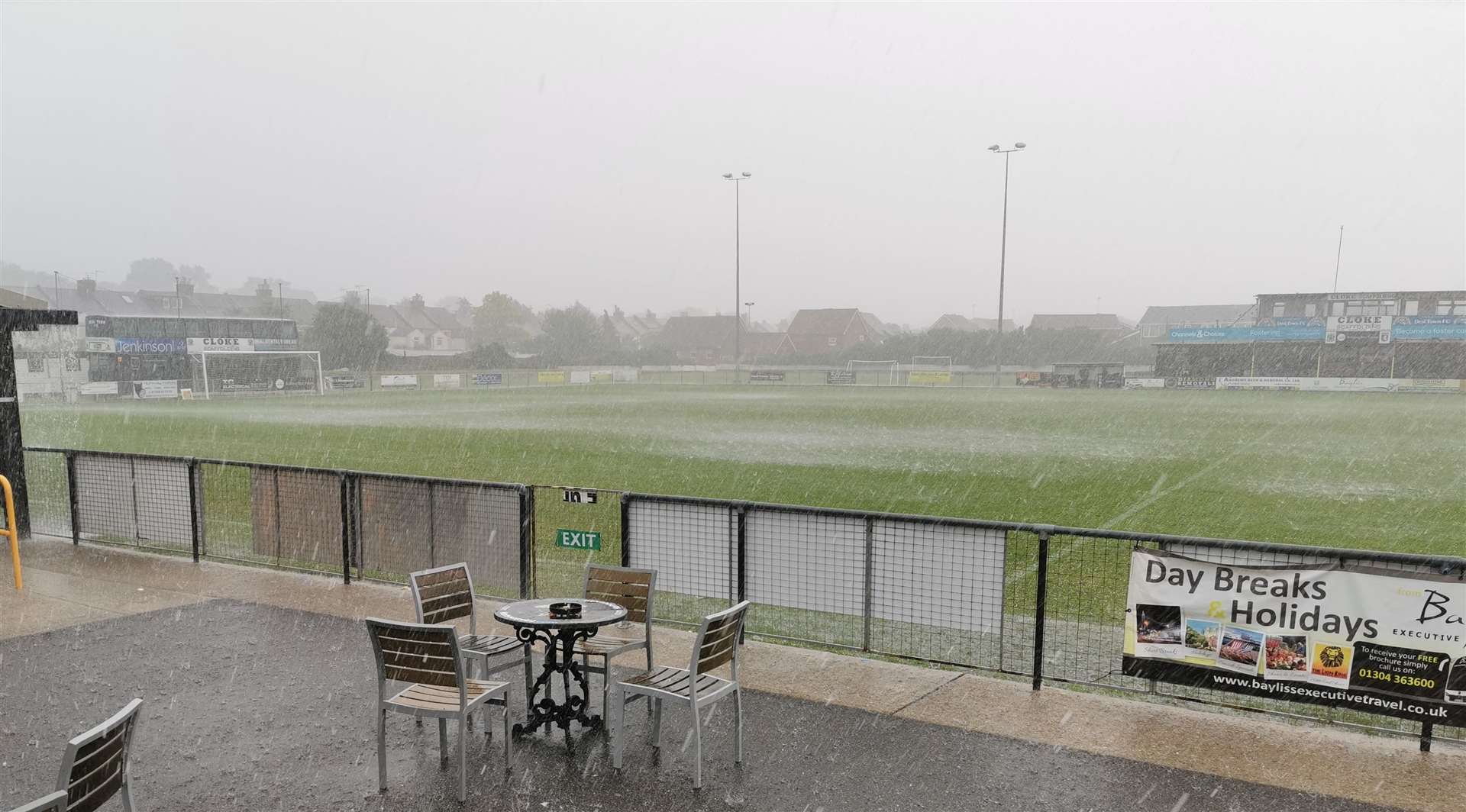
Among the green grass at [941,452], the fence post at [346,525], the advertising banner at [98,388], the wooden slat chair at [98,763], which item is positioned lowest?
the advertising banner at [98,388]

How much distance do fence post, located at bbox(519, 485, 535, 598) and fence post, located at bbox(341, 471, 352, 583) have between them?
213cm

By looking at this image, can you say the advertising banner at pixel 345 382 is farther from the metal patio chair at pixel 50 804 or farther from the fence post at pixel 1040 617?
the metal patio chair at pixel 50 804

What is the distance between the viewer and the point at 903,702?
6402 millimetres

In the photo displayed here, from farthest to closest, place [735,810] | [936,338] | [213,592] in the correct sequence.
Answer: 1. [936,338]
2. [213,592]
3. [735,810]

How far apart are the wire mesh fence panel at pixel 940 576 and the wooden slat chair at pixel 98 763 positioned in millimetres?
5064

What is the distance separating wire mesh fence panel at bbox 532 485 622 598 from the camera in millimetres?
8620

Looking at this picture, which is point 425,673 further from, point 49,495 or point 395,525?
point 49,495

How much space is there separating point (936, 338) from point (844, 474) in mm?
90955

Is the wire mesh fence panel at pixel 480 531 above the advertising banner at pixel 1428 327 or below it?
below

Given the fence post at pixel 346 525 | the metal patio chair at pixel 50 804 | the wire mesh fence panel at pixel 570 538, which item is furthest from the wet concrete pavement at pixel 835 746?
the metal patio chair at pixel 50 804

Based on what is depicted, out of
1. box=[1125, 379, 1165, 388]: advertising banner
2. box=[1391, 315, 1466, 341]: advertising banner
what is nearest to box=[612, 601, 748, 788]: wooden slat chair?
box=[1125, 379, 1165, 388]: advertising banner

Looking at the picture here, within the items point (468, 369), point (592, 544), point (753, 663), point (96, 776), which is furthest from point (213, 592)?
point (468, 369)

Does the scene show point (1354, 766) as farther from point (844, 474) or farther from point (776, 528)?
point (844, 474)

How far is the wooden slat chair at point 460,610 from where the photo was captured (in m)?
6.07
